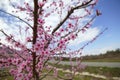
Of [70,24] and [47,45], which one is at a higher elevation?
[70,24]

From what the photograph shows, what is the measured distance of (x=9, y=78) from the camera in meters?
16.3

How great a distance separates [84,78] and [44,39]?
10.8 metres

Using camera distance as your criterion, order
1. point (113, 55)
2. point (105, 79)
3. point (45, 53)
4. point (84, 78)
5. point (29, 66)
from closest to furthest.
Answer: point (45, 53)
point (29, 66)
point (105, 79)
point (84, 78)
point (113, 55)

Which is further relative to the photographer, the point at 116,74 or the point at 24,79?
the point at 116,74

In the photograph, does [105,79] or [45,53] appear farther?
[105,79]

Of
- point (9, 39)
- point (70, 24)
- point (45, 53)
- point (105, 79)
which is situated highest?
point (70, 24)

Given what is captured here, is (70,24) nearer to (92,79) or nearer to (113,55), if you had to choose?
(92,79)

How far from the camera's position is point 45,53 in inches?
180

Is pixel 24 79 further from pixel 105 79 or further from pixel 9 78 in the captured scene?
pixel 9 78

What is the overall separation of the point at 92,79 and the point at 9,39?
1067 cm

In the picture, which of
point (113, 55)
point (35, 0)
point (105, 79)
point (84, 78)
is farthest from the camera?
point (113, 55)

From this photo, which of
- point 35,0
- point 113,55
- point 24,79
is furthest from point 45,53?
point 113,55

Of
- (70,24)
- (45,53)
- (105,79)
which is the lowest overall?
(105,79)

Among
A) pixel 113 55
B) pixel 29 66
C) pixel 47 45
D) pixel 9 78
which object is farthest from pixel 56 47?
pixel 113 55
